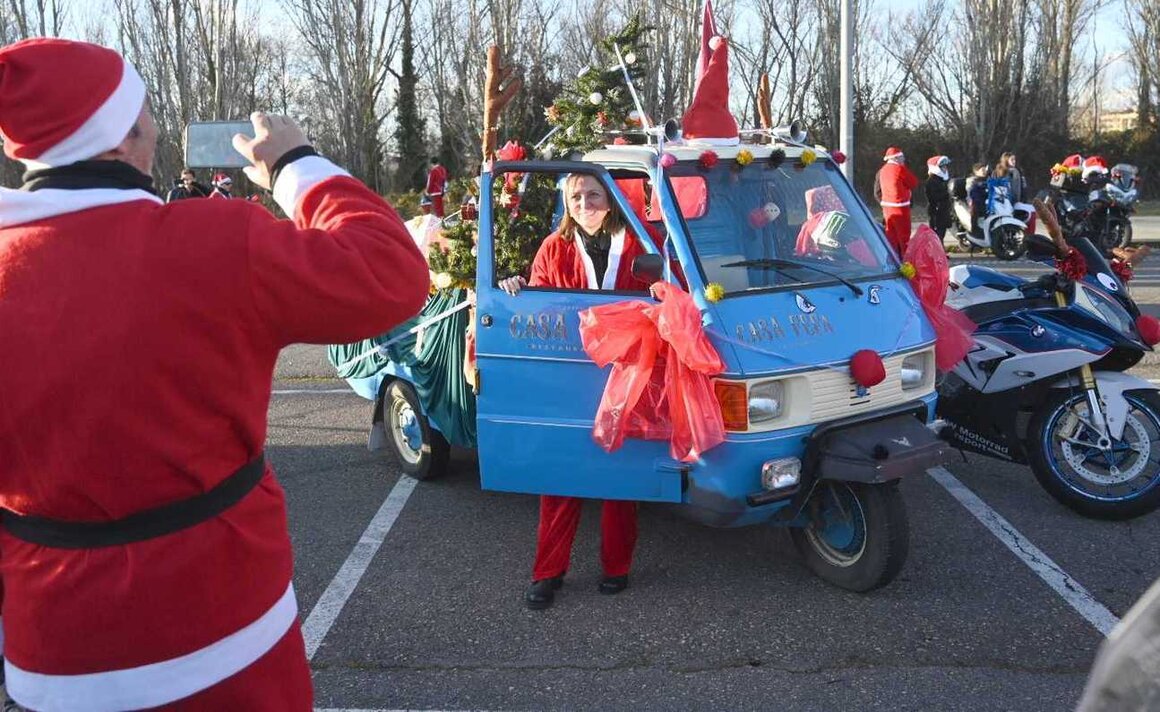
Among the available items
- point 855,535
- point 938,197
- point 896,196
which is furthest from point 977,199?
point 855,535

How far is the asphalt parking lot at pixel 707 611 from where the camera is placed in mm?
3639

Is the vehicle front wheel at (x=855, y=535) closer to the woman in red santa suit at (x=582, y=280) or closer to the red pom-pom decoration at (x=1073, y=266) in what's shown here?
the woman in red santa suit at (x=582, y=280)

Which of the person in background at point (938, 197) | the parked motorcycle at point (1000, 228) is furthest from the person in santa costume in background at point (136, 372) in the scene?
the person in background at point (938, 197)

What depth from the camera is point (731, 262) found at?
453 centimetres

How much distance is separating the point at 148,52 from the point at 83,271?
30313mm

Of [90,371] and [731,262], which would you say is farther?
[731,262]

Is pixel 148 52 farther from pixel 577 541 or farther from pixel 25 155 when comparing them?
pixel 25 155

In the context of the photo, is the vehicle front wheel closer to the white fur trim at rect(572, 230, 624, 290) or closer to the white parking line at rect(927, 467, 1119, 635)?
the white parking line at rect(927, 467, 1119, 635)

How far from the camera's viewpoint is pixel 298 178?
1.96 m

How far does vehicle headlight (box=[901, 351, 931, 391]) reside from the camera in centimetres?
458

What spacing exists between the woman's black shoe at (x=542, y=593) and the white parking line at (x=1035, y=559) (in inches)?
85.1

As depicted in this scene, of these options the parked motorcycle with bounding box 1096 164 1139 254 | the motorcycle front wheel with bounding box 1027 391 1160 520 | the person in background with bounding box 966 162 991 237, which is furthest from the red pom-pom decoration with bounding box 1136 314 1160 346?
the parked motorcycle with bounding box 1096 164 1139 254

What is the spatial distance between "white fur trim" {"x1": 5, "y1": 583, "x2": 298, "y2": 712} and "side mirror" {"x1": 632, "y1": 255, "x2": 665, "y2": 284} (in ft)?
8.18

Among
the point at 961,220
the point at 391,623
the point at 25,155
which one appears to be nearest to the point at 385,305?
the point at 25,155
